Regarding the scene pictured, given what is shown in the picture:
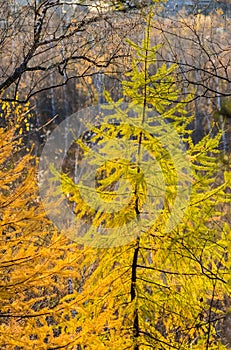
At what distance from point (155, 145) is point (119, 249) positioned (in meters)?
1.10

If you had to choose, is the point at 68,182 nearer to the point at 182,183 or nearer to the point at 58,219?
the point at 182,183

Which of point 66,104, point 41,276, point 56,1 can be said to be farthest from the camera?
point 66,104

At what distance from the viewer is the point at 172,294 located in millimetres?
5398

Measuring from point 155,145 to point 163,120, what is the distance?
264 mm

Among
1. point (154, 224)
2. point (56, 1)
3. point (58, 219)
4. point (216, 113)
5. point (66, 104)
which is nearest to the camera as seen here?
point (216, 113)

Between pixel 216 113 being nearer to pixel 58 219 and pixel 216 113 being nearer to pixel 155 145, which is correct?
pixel 155 145

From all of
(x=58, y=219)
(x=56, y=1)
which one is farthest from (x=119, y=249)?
(x=58, y=219)

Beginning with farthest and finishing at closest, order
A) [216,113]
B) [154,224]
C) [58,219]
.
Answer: [58,219]
[154,224]
[216,113]

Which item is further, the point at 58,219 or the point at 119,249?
the point at 58,219

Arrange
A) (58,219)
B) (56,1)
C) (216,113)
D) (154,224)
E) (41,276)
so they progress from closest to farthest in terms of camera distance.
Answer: (216,113) → (41,276) → (56,1) → (154,224) → (58,219)

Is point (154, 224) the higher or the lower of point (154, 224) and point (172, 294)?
the higher

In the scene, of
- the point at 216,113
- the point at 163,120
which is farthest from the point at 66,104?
the point at 216,113

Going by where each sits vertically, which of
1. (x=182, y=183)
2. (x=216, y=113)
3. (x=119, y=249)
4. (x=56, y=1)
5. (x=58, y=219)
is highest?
(x=56, y=1)

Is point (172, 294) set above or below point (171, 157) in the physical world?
below
